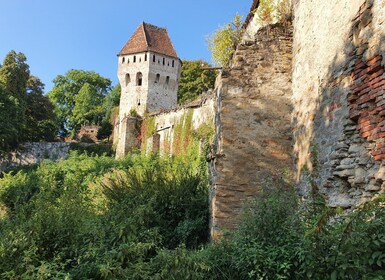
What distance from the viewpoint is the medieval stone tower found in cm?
4175

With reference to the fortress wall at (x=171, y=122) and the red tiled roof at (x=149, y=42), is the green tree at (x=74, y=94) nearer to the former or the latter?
the red tiled roof at (x=149, y=42)

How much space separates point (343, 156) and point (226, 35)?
6176mm

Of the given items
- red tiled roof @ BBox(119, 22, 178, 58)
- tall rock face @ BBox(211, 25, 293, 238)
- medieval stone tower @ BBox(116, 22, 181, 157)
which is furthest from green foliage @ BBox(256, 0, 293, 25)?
red tiled roof @ BBox(119, 22, 178, 58)

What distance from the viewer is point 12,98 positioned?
35.1 m

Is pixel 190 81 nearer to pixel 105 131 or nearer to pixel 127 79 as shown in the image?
pixel 127 79

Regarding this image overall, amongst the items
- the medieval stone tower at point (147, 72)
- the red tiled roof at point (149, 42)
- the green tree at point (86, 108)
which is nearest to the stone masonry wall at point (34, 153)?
the medieval stone tower at point (147, 72)

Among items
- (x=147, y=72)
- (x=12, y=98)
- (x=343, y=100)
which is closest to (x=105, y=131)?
(x=147, y=72)

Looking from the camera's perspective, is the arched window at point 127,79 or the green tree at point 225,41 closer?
the green tree at point 225,41

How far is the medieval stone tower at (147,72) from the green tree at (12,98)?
9.78 m

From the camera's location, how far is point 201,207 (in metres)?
9.12

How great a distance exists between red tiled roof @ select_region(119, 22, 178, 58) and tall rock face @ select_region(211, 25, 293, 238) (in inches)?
1409

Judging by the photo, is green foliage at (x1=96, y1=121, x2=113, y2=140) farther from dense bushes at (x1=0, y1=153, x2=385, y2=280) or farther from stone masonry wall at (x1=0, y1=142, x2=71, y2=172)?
dense bushes at (x1=0, y1=153, x2=385, y2=280)

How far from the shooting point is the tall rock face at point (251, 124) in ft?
23.6

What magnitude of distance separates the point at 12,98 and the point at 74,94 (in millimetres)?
24008
